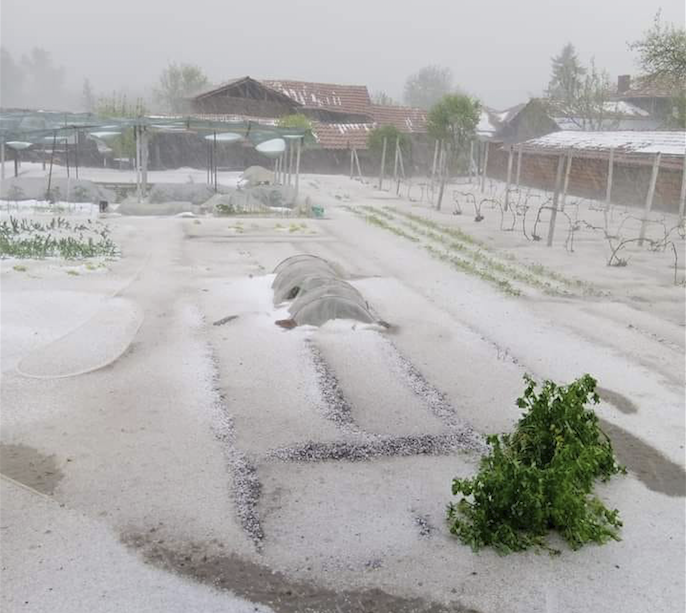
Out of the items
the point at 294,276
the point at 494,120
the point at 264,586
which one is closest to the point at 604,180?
the point at 294,276

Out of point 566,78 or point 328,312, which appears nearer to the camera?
point 328,312

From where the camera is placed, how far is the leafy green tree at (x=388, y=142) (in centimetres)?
2955

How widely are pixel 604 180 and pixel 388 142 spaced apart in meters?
9.91

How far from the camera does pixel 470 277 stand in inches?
435

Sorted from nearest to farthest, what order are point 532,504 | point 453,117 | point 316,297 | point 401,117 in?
point 532,504
point 316,297
point 453,117
point 401,117

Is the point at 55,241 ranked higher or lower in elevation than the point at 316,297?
lower

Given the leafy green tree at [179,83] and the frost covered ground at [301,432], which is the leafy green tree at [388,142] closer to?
the frost covered ground at [301,432]

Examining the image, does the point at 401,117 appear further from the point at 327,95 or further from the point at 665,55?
the point at 665,55

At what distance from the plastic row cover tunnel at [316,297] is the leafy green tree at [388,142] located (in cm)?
2002

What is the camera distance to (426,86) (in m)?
110

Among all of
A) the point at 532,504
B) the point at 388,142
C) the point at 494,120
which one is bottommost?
the point at 532,504

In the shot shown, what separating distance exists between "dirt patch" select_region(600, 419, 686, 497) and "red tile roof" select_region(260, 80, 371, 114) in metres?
37.6

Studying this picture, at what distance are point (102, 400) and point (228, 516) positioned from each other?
2208 millimetres

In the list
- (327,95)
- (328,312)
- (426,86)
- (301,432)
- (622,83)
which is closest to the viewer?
(301,432)
